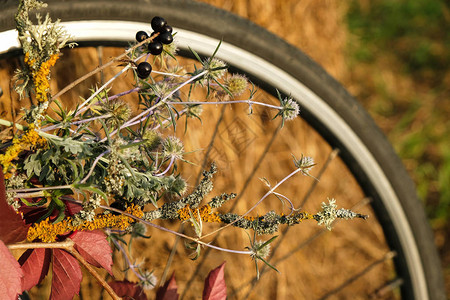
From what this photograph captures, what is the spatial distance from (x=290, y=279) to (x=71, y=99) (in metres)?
0.51

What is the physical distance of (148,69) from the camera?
44 cm

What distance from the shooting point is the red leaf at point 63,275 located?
1.51 ft

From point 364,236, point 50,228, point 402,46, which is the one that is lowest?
point 50,228

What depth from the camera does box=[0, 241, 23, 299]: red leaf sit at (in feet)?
1.26

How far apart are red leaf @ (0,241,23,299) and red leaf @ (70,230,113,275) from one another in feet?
→ 0.24

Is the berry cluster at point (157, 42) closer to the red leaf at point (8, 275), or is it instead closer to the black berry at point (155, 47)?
the black berry at point (155, 47)

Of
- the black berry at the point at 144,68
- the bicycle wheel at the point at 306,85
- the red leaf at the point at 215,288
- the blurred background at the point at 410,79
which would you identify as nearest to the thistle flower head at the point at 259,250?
the red leaf at the point at 215,288

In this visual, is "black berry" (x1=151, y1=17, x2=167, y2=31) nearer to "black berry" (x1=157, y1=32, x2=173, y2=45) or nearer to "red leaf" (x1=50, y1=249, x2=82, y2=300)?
"black berry" (x1=157, y1=32, x2=173, y2=45)

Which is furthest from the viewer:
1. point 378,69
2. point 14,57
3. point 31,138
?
point 378,69

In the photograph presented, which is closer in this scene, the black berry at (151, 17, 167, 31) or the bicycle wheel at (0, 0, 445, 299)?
the black berry at (151, 17, 167, 31)

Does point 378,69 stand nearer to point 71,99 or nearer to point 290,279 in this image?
point 290,279

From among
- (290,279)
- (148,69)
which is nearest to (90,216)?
(148,69)

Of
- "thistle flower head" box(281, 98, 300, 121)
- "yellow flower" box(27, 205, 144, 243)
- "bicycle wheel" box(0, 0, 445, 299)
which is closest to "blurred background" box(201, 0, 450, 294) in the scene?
"bicycle wheel" box(0, 0, 445, 299)

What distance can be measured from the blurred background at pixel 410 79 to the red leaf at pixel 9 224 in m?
1.25
